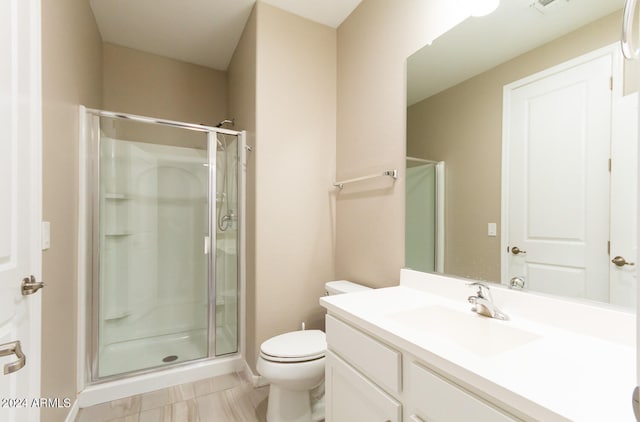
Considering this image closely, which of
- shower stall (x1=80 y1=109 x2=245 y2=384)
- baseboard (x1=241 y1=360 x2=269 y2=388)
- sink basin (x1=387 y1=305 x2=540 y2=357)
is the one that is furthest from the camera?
shower stall (x1=80 y1=109 x2=245 y2=384)

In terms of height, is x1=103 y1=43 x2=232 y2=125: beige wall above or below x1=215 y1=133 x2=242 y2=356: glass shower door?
above

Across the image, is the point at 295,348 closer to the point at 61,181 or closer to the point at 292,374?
the point at 292,374

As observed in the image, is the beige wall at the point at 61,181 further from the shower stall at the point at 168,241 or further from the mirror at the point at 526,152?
the mirror at the point at 526,152

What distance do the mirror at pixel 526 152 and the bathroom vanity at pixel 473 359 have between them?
4.4 inches

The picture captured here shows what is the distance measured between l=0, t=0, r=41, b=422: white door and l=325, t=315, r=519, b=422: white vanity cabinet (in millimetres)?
1030

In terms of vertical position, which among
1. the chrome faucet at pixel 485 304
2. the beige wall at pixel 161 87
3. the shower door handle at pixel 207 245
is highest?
the beige wall at pixel 161 87

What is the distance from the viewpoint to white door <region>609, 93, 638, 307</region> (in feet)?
2.69

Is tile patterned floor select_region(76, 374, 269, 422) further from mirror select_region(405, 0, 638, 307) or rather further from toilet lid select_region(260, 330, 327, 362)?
mirror select_region(405, 0, 638, 307)

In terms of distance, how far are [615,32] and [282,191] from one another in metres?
1.70

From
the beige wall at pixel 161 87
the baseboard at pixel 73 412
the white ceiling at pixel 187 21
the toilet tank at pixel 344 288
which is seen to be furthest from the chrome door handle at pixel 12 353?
the beige wall at pixel 161 87

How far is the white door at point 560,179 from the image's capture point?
0.90 m

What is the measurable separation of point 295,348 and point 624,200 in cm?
150

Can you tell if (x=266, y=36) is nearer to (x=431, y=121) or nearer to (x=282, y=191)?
(x=282, y=191)

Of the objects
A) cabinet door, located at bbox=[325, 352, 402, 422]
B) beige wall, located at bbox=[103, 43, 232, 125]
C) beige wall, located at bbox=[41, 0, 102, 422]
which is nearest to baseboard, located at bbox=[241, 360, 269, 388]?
cabinet door, located at bbox=[325, 352, 402, 422]
